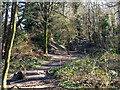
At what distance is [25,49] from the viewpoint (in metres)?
8.80

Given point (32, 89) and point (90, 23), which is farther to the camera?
point (90, 23)

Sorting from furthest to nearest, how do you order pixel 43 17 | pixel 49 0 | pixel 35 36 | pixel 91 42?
1. pixel 91 42
2. pixel 35 36
3. pixel 43 17
4. pixel 49 0

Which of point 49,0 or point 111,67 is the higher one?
point 49,0

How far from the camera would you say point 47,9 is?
10.6 metres

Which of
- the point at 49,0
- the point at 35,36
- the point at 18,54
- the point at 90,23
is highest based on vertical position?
the point at 49,0

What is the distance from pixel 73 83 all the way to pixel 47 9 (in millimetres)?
7778

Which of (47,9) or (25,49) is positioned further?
(47,9)

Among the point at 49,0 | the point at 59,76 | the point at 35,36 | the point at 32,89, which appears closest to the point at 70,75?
the point at 59,76

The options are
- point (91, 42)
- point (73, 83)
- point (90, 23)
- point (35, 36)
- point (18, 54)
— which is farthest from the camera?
point (91, 42)

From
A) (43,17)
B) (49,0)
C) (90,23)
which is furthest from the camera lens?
(90,23)

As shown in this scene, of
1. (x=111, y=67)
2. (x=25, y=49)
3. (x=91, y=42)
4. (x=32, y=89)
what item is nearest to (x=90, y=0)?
(x=91, y=42)

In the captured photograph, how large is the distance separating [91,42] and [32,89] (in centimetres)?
1177

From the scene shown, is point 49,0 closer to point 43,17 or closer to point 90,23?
point 43,17

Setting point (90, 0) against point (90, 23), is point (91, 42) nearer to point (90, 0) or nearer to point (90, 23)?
point (90, 23)
